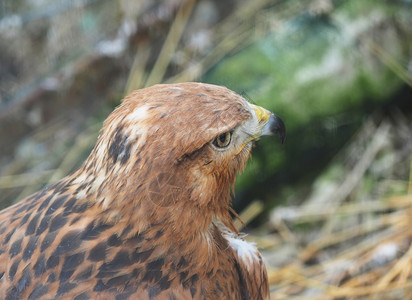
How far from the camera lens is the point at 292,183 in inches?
155

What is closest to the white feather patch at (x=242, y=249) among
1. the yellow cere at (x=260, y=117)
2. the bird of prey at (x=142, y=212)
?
the bird of prey at (x=142, y=212)

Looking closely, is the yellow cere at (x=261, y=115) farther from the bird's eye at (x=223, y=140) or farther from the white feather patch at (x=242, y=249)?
the white feather patch at (x=242, y=249)

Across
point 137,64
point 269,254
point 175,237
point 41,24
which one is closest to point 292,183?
point 269,254

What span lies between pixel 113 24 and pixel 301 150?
75.5 inches

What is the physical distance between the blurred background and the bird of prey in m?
1.53

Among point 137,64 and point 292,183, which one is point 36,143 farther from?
point 292,183

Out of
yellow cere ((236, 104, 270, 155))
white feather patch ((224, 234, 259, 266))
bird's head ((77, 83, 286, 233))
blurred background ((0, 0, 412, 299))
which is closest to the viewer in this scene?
bird's head ((77, 83, 286, 233))

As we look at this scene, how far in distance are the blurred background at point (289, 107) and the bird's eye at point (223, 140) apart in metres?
1.52

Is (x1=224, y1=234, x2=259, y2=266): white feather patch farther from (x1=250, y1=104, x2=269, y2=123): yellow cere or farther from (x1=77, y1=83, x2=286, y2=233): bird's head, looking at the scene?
(x1=250, y1=104, x2=269, y2=123): yellow cere

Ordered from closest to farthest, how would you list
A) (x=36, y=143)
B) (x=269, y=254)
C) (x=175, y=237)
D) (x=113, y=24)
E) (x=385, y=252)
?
(x=175, y=237), (x=385, y=252), (x=269, y=254), (x=36, y=143), (x=113, y=24)

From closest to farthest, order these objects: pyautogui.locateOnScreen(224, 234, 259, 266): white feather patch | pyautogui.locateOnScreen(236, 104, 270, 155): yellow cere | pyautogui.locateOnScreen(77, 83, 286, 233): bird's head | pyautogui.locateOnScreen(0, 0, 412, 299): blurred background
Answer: pyautogui.locateOnScreen(77, 83, 286, 233): bird's head < pyautogui.locateOnScreen(236, 104, 270, 155): yellow cere < pyautogui.locateOnScreen(224, 234, 259, 266): white feather patch < pyautogui.locateOnScreen(0, 0, 412, 299): blurred background

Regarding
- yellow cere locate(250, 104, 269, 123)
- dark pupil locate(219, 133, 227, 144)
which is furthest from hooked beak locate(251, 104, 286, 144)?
dark pupil locate(219, 133, 227, 144)

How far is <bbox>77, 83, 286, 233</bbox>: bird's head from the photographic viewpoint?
1.81 metres

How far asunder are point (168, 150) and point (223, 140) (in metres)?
0.22
